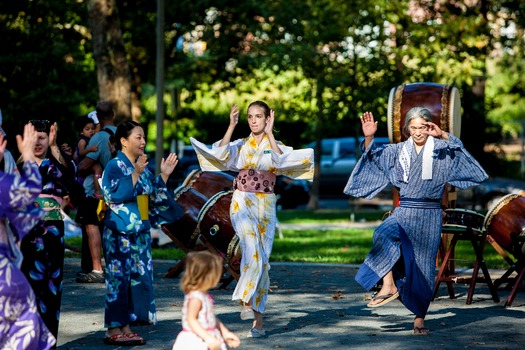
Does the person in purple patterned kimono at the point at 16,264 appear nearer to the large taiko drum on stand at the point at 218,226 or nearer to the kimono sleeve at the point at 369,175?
the kimono sleeve at the point at 369,175

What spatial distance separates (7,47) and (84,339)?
1495 centimetres

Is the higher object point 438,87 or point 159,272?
point 438,87

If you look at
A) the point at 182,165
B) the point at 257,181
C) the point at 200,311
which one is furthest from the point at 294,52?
the point at 200,311

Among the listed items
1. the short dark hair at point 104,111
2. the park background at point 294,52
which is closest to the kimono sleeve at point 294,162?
the short dark hair at point 104,111

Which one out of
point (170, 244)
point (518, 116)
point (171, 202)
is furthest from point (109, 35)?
point (518, 116)

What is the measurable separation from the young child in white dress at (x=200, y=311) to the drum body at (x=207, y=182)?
6.12 meters

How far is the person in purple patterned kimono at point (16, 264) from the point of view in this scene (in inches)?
225

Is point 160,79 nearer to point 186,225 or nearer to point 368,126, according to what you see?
point 186,225

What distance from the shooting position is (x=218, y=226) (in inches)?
410

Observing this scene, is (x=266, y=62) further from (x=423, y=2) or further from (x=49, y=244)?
(x=49, y=244)

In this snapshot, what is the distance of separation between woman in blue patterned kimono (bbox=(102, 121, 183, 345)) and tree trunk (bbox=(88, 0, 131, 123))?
30.5 ft

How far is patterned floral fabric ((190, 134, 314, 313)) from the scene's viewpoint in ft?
27.0

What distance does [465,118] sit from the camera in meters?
23.4

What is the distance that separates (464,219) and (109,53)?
8.59 m
